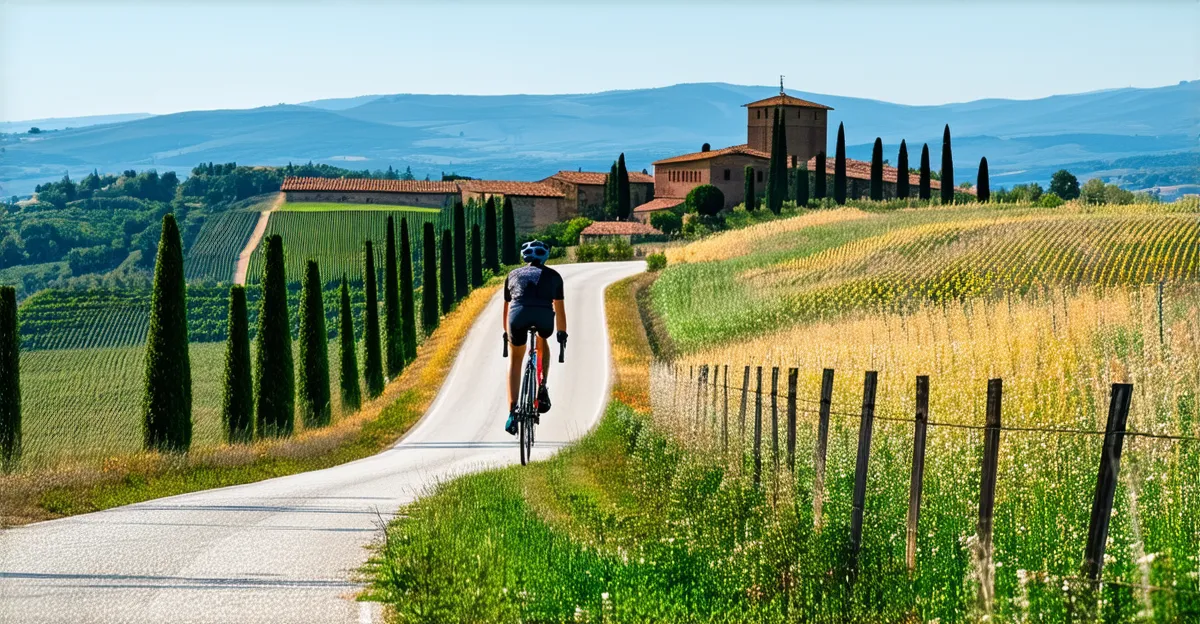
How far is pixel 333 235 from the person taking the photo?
135000 millimetres

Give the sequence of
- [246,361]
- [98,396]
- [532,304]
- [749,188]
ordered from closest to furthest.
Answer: [532,304] → [246,361] → [98,396] → [749,188]

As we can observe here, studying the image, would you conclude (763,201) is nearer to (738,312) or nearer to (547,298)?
(738,312)

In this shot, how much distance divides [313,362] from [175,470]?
19534 millimetres

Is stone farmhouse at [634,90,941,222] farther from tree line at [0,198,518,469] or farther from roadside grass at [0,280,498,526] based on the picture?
roadside grass at [0,280,498,526]

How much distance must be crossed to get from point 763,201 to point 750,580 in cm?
9835

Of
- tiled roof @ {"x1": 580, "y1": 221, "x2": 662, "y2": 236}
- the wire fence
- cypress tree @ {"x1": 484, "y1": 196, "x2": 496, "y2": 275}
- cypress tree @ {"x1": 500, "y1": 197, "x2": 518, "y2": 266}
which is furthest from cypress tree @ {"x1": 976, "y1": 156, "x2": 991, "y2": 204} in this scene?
the wire fence

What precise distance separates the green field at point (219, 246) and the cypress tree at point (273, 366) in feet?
310

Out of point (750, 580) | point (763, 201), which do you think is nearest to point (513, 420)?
point (750, 580)

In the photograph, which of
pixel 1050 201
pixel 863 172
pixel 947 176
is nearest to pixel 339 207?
pixel 863 172

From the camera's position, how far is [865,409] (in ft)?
33.5

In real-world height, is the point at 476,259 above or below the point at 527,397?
below

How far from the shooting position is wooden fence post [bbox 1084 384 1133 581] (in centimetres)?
748

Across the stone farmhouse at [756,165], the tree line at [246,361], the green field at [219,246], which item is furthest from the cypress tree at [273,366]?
the green field at [219,246]

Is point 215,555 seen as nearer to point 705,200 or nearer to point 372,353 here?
point 372,353
